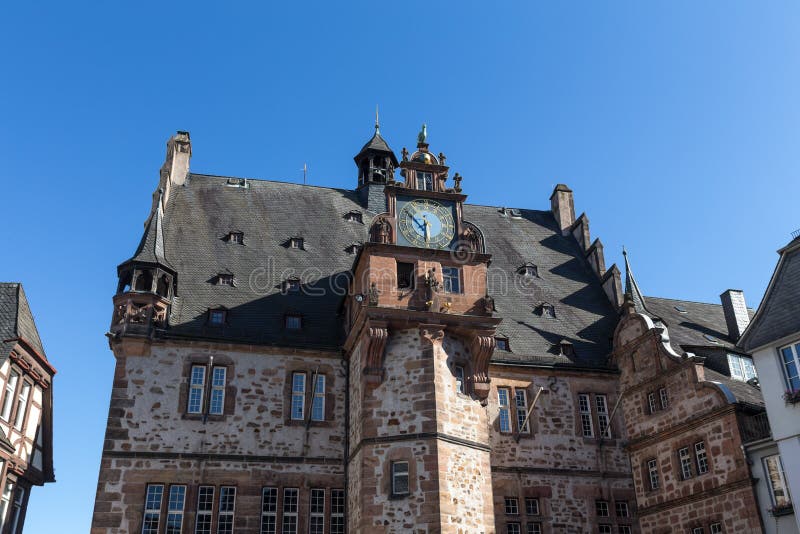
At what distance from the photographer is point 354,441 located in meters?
22.1

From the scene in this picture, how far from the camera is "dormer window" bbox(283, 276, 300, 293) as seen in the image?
26125mm

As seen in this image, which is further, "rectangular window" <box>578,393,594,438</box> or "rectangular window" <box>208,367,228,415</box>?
"rectangular window" <box>578,393,594,438</box>

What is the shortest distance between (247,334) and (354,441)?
14.7 feet

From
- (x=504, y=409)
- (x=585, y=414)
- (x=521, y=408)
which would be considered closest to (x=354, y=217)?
(x=504, y=409)

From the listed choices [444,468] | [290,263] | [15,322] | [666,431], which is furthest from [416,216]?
[15,322]

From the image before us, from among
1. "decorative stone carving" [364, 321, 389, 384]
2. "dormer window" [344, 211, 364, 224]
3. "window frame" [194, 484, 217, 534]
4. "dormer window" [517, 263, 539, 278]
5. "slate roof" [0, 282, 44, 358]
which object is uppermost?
"dormer window" [344, 211, 364, 224]

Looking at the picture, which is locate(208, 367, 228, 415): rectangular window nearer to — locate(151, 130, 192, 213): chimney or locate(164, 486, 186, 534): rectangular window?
locate(164, 486, 186, 534): rectangular window

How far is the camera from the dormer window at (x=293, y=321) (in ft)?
80.4

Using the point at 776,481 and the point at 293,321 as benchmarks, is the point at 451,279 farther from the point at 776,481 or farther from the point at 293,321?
the point at 776,481

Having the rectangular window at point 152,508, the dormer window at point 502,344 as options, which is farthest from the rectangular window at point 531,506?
the rectangular window at point 152,508

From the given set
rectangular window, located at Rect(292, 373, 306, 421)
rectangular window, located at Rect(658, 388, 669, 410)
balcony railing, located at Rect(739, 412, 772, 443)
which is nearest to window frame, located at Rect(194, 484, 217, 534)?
rectangular window, located at Rect(292, 373, 306, 421)

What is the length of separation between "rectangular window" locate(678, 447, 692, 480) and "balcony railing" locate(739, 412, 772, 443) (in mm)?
1851

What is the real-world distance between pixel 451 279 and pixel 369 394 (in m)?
4.16

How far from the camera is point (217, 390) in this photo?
2280 cm
